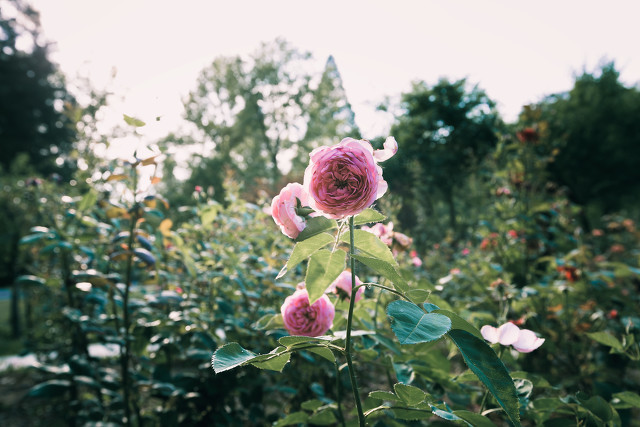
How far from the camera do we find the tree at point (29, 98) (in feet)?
57.0

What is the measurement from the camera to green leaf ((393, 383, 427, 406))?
0.67 m


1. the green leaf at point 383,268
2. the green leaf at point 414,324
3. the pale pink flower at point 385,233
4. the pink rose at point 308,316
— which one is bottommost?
the green leaf at point 414,324

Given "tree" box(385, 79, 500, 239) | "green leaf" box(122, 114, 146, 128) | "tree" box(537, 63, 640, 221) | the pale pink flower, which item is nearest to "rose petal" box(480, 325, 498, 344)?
the pale pink flower

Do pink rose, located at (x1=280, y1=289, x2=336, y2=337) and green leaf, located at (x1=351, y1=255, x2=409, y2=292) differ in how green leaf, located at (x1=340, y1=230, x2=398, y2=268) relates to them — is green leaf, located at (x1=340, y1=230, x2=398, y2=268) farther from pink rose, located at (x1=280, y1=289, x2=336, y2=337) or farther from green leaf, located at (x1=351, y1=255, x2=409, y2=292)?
pink rose, located at (x1=280, y1=289, x2=336, y2=337)

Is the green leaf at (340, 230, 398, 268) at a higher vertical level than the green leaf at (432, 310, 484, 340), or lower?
higher

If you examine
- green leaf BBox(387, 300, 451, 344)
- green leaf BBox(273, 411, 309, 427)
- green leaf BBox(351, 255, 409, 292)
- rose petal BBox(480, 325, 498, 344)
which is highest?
green leaf BBox(351, 255, 409, 292)

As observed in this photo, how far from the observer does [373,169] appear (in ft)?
2.26

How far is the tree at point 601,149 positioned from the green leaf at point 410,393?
62.0ft

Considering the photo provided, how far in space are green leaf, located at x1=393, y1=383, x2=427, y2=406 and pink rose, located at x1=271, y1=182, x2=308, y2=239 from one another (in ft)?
1.11

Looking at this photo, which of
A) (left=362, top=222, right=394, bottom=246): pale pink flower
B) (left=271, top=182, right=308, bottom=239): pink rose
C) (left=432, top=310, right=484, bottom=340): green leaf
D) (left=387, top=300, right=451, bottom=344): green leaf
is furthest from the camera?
(left=362, top=222, right=394, bottom=246): pale pink flower

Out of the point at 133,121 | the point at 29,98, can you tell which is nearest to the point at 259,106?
the point at 29,98

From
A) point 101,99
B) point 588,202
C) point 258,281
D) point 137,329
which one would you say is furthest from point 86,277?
point 588,202

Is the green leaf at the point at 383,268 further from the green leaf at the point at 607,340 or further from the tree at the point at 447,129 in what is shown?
the tree at the point at 447,129

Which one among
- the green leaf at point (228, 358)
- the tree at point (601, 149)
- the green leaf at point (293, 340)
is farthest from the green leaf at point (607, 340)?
the tree at point (601, 149)
